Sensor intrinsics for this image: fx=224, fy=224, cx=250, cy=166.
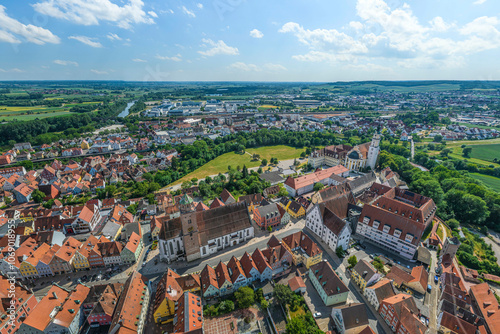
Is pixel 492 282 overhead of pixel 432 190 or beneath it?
beneath

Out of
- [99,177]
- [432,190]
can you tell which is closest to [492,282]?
[432,190]

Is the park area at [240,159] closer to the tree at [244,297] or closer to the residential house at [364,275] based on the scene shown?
the tree at [244,297]

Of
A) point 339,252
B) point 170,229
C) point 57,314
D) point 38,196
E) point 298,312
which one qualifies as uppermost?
point 170,229

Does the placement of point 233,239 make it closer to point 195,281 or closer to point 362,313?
point 195,281

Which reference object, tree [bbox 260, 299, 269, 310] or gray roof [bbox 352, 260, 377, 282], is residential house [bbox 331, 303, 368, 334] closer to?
gray roof [bbox 352, 260, 377, 282]

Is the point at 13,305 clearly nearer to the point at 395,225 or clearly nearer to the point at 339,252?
the point at 339,252

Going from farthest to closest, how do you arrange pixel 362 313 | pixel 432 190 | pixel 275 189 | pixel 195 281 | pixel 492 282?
pixel 275 189, pixel 432 190, pixel 492 282, pixel 195 281, pixel 362 313

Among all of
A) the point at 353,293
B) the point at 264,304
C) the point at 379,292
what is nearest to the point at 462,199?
the point at 379,292
